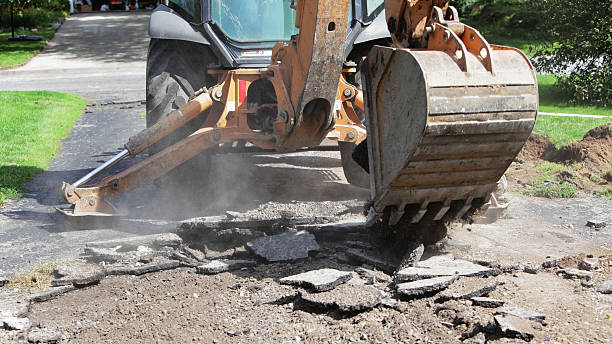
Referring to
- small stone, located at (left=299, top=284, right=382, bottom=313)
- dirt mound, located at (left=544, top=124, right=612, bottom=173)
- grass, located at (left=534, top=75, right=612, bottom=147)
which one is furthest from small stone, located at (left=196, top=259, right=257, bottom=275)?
grass, located at (left=534, top=75, right=612, bottom=147)

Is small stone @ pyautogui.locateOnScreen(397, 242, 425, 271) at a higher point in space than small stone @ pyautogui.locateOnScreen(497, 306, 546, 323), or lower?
lower

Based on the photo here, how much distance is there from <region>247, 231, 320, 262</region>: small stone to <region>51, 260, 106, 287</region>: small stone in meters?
1.17

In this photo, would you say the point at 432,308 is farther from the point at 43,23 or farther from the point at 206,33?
the point at 43,23

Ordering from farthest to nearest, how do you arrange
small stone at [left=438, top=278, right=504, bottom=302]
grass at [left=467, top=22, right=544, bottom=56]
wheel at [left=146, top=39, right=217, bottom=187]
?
grass at [left=467, top=22, right=544, bottom=56] < wheel at [left=146, top=39, right=217, bottom=187] < small stone at [left=438, top=278, right=504, bottom=302]

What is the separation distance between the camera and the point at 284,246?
17.1ft

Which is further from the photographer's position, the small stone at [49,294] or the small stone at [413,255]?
the small stone at [413,255]

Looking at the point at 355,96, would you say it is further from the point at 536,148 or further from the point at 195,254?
the point at 536,148

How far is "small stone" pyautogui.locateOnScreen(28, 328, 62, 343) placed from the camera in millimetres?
3938

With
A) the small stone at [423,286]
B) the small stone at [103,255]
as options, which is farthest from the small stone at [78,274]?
the small stone at [423,286]

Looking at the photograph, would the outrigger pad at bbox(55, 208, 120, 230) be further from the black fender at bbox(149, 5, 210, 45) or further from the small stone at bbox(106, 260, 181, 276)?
the black fender at bbox(149, 5, 210, 45)

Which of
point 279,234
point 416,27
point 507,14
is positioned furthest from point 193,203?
point 507,14

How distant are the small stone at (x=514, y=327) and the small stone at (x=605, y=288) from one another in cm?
91

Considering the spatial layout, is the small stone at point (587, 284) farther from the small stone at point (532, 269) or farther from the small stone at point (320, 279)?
the small stone at point (320, 279)

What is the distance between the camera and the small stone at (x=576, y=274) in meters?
4.64
